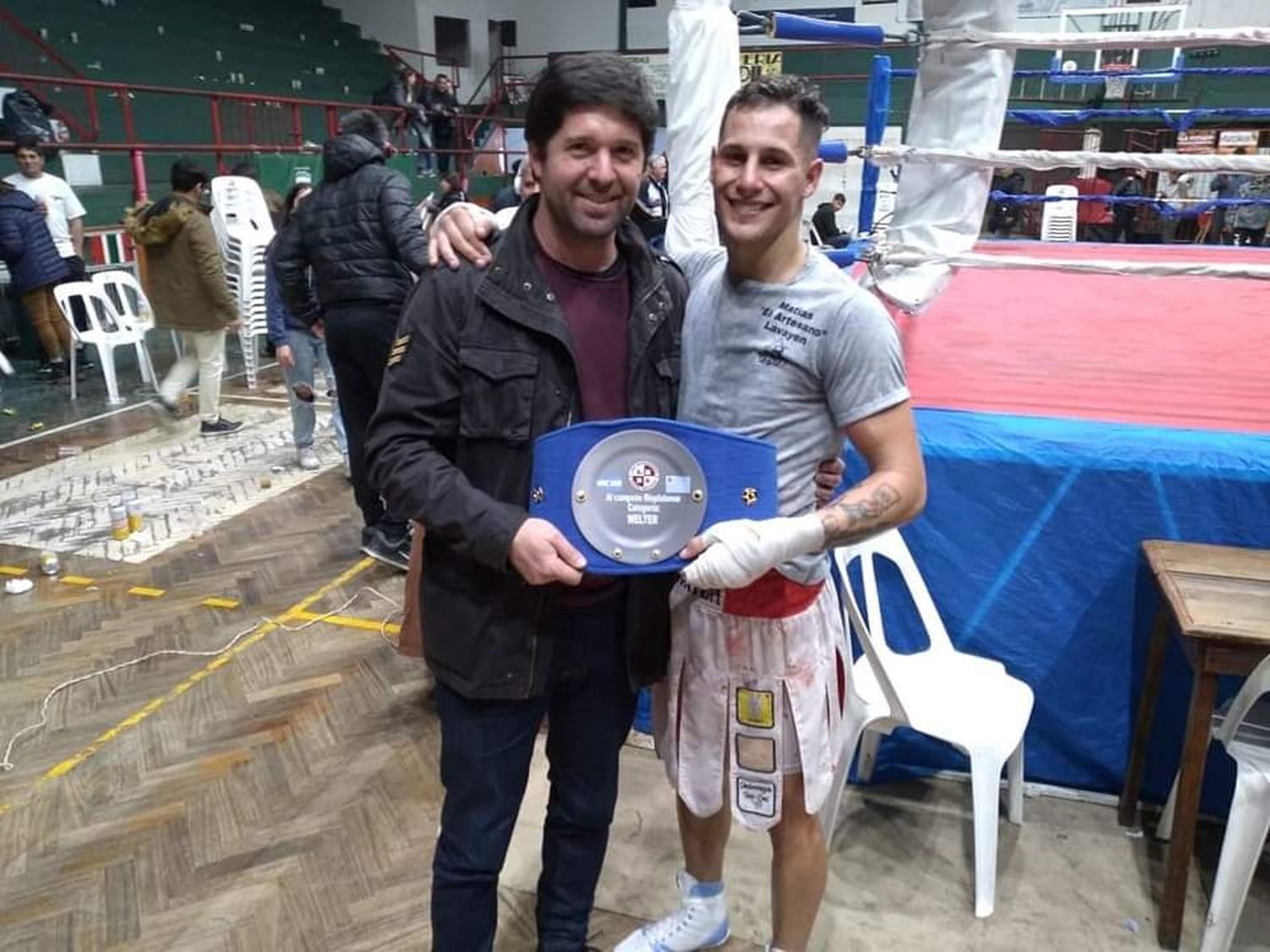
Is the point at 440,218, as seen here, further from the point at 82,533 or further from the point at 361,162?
the point at 82,533

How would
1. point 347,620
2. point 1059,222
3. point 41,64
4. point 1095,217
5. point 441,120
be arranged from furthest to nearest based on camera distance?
1. point 441,120
2. point 1095,217
3. point 1059,222
4. point 41,64
5. point 347,620

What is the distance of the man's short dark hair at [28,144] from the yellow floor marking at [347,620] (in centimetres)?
416

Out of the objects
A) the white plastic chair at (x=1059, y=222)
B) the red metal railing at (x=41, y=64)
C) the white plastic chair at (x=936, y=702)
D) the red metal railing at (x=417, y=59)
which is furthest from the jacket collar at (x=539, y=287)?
the red metal railing at (x=417, y=59)

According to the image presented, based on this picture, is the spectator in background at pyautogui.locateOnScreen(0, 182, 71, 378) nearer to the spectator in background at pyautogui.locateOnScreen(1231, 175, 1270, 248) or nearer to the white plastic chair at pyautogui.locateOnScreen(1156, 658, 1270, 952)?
the white plastic chair at pyautogui.locateOnScreen(1156, 658, 1270, 952)

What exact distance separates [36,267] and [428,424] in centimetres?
551

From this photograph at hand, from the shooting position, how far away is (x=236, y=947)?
1678mm

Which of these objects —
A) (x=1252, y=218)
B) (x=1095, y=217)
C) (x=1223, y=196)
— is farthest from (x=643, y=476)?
(x=1095, y=217)

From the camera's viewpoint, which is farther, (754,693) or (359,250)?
(359,250)

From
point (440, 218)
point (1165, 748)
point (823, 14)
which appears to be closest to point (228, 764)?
point (440, 218)

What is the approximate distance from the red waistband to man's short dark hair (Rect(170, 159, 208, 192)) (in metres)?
4.31

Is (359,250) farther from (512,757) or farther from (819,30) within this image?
(512,757)

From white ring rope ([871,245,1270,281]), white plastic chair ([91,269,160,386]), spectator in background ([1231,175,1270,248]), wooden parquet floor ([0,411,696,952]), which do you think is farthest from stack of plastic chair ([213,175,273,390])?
spectator in background ([1231,175,1270,248])

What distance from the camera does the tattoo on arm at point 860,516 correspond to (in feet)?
3.83

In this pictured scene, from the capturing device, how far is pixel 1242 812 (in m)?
1.54
